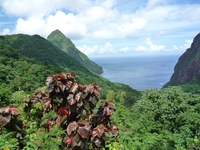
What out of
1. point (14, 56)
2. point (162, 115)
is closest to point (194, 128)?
point (162, 115)

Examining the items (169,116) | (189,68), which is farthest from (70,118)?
(189,68)

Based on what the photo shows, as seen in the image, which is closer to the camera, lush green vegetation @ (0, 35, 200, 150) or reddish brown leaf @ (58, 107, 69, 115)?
lush green vegetation @ (0, 35, 200, 150)

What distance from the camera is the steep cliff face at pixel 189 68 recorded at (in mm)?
97994

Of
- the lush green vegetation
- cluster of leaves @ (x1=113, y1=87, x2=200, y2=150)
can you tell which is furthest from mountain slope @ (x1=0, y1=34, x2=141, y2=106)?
cluster of leaves @ (x1=113, y1=87, x2=200, y2=150)

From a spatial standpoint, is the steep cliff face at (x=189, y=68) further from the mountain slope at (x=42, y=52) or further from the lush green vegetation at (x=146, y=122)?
the lush green vegetation at (x=146, y=122)

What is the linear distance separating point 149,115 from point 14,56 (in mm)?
65578

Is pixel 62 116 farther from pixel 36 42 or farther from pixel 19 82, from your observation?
pixel 36 42

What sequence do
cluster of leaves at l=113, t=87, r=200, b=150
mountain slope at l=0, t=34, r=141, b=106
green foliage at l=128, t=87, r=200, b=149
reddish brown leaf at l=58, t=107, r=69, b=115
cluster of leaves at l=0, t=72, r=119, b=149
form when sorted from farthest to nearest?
mountain slope at l=0, t=34, r=141, b=106 → green foliage at l=128, t=87, r=200, b=149 → cluster of leaves at l=113, t=87, r=200, b=150 → reddish brown leaf at l=58, t=107, r=69, b=115 → cluster of leaves at l=0, t=72, r=119, b=149

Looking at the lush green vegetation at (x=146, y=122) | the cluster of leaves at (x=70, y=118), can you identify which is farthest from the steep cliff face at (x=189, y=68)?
the cluster of leaves at (x=70, y=118)

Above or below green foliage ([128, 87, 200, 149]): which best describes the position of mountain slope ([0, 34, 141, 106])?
above

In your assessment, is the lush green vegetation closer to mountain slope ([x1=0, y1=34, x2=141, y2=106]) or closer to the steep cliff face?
mountain slope ([x1=0, y1=34, x2=141, y2=106])

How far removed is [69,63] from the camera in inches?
4631

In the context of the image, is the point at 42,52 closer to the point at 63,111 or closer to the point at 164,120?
the point at 164,120

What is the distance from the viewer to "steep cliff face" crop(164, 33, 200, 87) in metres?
98.0
